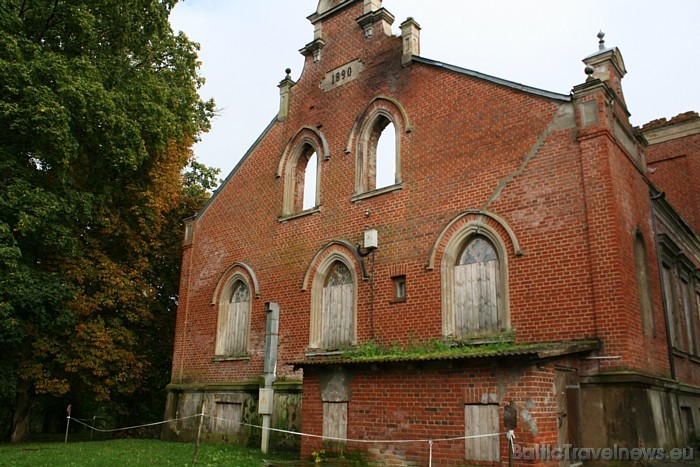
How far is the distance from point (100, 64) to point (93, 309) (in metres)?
7.28

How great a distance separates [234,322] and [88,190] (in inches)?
249

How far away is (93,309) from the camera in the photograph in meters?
18.9

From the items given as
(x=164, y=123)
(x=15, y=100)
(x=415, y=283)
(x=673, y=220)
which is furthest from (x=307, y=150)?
(x=673, y=220)

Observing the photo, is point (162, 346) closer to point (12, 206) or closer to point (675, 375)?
point (12, 206)

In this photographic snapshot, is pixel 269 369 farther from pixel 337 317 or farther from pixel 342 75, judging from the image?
pixel 342 75

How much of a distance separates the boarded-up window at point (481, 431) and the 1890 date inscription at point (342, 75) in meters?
9.64

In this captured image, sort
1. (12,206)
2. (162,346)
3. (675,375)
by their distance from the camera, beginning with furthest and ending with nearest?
(162,346) < (12,206) < (675,375)

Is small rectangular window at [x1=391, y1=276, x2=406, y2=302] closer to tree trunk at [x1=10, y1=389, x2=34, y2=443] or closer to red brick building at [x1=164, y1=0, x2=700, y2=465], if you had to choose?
red brick building at [x1=164, y1=0, x2=700, y2=465]

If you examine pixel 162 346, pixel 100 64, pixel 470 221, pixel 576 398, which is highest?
pixel 100 64

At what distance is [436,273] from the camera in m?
13.2

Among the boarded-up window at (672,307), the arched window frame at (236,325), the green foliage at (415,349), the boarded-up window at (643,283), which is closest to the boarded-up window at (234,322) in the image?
the arched window frame at (236,325)

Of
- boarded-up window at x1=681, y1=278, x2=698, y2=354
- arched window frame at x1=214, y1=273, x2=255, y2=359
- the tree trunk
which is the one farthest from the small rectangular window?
the tree trunk

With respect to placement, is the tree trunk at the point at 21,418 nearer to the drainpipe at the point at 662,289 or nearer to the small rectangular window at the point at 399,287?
the small rectangular window at the point at 399,287

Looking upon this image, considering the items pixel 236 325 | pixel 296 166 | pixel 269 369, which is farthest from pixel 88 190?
pixel 269 369
